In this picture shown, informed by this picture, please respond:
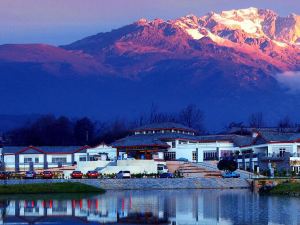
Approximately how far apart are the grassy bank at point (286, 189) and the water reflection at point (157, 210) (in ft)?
13.8

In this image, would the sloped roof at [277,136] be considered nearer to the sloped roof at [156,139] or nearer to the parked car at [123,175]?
the sloped roof at [156,139]

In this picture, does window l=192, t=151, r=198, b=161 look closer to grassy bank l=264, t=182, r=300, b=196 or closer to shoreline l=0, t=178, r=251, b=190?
shoreline l=0, t=178, r=251, b=190

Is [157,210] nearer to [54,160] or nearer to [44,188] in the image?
[44,188]

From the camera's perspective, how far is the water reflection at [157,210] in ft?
148

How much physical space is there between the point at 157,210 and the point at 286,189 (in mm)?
20490

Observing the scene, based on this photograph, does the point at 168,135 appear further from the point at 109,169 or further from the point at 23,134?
the point at 23,134

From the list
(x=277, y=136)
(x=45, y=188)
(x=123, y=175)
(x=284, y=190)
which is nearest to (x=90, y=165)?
(x=123, y=175)

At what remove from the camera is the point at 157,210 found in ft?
167

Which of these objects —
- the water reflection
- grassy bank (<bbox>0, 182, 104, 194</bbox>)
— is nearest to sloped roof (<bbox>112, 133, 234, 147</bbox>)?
grassy bank (<bbox>0, 182, 104, 194</bbox>)

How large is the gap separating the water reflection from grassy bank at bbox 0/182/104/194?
786cm

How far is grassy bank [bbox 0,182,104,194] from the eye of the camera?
2785 inches

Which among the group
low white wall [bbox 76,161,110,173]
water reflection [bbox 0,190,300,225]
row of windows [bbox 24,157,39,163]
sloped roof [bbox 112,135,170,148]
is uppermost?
sloped roof [bbox 112,135,170,148]

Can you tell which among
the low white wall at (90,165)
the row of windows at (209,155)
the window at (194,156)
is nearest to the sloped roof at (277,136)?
the row of windows at (209,155)

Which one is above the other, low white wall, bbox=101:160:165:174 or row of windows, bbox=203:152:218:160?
row of windows, bbox=203:152:218:160
